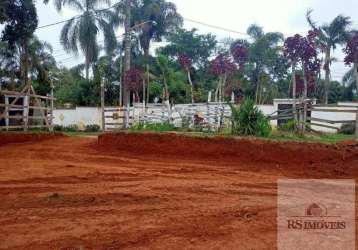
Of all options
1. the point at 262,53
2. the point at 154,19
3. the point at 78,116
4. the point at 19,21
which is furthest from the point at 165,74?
the point at 19,21

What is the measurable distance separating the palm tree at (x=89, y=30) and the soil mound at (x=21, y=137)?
1840cm

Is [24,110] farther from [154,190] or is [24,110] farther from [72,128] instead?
[154,190]

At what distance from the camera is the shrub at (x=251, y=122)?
493 inches

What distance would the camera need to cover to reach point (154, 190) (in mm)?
7230

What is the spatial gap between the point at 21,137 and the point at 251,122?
977cm

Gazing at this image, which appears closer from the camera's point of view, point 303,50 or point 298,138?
point 298,138

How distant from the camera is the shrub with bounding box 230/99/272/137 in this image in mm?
12516

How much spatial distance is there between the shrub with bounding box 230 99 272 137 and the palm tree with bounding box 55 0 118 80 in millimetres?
25191

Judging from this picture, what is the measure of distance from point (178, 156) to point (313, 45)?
262 inches

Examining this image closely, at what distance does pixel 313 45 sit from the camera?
14859 mm

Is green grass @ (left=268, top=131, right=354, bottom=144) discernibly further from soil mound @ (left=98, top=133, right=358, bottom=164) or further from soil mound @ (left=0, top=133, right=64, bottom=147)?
soil mound @ (left=0, top=133, right=64, bottom=147)

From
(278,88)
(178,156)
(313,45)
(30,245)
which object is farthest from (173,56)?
(30,245)

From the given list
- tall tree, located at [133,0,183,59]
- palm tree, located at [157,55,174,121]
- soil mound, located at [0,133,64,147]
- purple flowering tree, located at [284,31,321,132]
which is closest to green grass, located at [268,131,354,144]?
purple flowering tree, located at [284,31,321,132]

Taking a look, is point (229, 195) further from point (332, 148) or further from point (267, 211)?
point (332, 148)
